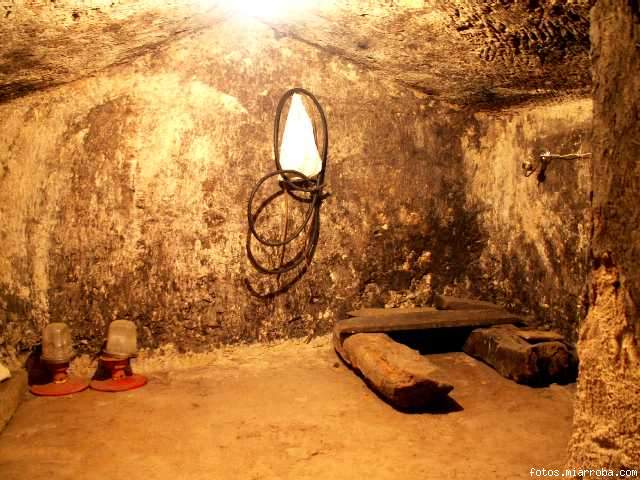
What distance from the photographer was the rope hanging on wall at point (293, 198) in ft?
10.4

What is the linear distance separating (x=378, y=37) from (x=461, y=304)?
166 centimetres

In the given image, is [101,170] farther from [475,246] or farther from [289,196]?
[475,246]

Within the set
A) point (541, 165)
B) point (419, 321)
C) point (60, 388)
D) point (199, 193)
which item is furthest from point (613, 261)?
point (60, 388)

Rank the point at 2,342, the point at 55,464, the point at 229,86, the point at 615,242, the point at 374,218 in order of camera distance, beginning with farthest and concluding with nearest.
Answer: the point at 374,218 → the point at 229,86 → the point at 2,342 → the point at 55,464 → the point at 615,242

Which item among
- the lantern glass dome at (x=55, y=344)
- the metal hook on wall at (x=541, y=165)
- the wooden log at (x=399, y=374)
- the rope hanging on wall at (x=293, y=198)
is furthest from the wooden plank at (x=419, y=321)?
the lantern glass dome at (x=55, y=344)

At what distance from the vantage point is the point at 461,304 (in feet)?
10.9

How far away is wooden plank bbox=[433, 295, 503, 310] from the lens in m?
3.31

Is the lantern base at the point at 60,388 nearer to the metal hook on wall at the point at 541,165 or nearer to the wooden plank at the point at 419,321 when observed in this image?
the wooden plank at the point at 419,321

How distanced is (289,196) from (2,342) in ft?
5.60

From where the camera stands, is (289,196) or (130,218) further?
(289,196)

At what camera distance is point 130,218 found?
2.92 metres

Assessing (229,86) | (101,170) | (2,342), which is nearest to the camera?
(2,342)

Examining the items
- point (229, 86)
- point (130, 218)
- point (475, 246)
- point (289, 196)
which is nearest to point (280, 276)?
point (289, 196)

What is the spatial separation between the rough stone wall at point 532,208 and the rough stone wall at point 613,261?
1611 mm
